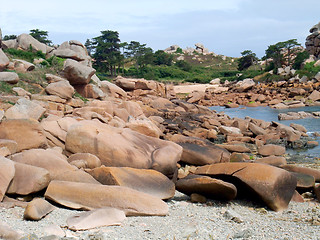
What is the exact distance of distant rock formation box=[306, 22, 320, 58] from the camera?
64106mm

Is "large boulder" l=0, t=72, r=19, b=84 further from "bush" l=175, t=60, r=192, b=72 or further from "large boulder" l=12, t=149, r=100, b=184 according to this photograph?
"bush" l=175, t=60, r=192, b=72

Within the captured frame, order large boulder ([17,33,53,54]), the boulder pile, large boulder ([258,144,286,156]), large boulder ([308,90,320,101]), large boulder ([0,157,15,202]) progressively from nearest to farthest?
1. the boulder pile
2. large boulder ([0,157,15,202])
3. large boulder ([258,144,286,156])
4. large boulder ([17,33,53,54])
5. large boulder ([308,90,320,101])

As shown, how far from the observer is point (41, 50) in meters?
29.5

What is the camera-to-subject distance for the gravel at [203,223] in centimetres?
538

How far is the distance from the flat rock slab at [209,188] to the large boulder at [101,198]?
1.39 metres

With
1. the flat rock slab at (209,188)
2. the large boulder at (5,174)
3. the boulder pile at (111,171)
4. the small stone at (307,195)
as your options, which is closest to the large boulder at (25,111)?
the boulder pile at (111,171)

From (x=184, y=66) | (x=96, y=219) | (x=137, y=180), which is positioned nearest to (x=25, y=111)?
(x=137, y=180)

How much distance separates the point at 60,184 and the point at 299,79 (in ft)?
160

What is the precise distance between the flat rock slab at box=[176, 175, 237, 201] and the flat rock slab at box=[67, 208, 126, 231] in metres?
2.36

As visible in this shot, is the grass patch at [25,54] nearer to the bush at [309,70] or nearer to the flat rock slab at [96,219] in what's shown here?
the flat rock slab at [96,219]

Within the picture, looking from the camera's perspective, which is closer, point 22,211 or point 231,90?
point 22,211

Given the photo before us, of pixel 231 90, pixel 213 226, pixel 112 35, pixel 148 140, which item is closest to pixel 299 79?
pixel 231 90

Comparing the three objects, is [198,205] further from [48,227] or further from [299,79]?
[299,79]

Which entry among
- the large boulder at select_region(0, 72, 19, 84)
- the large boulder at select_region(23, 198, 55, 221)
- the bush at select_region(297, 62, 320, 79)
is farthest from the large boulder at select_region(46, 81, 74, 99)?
the bush at select_region(297, 62, 320, 79)
